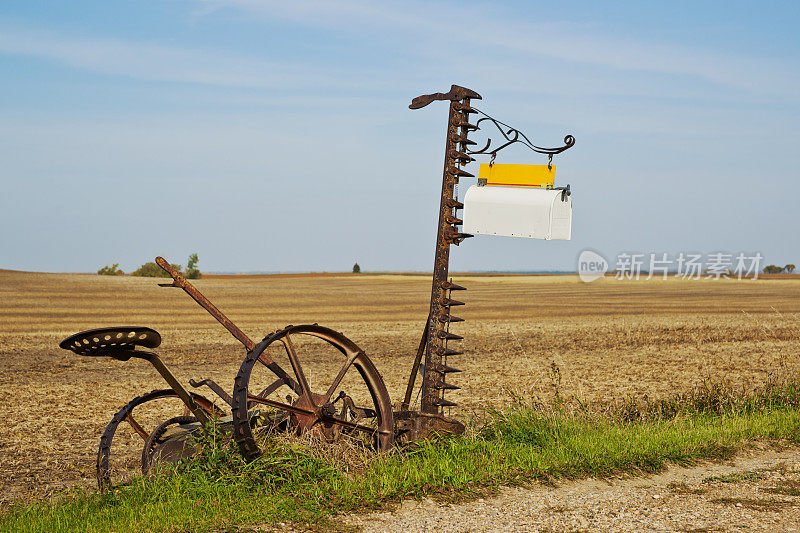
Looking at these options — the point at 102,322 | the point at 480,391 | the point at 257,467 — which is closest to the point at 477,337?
the point at 480,391

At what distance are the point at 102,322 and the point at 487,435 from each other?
2412 cm

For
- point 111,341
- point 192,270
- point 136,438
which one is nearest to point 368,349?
point 136,438

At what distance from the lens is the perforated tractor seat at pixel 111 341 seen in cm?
589

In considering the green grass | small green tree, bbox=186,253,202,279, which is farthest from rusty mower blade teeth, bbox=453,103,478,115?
small green tree, bbox=186,253,202,279

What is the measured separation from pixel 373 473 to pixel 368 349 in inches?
554

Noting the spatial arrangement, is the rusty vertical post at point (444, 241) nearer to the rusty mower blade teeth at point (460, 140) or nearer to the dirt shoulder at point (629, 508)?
the rusty mower blade teeth at point (460, 140)

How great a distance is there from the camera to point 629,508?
5.95 metres

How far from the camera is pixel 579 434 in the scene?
7.64 m

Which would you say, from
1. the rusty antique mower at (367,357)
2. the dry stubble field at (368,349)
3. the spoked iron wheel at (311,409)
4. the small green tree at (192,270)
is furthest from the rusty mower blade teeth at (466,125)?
the small green tree at (192,270)

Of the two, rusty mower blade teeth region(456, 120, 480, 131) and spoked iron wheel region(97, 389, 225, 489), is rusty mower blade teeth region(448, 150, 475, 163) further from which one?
spoked iron wheel region(97, 389, 225, 489)

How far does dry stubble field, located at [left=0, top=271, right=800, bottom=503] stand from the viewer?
1082cm

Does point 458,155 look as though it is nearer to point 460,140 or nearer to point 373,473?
point 460,140

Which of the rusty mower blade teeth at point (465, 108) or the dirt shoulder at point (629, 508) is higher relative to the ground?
the rusty mower blade teeth at point (465, 108)

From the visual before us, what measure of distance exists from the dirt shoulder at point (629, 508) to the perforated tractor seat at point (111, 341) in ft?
7.68
